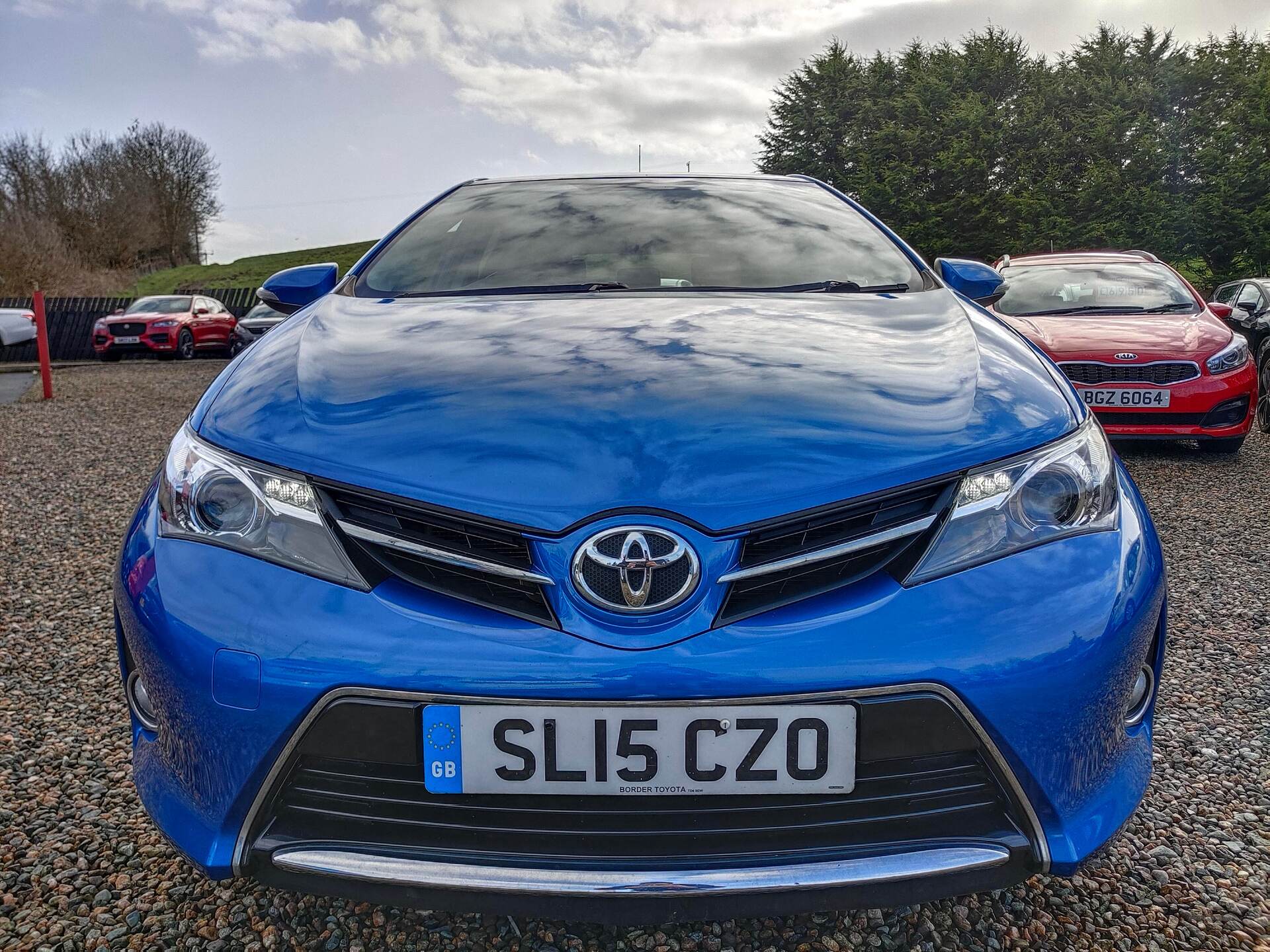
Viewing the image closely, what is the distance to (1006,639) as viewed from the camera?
1239mm

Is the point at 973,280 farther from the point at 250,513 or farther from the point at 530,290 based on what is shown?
the point at 250,513

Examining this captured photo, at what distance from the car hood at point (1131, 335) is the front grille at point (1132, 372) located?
5 centimetres

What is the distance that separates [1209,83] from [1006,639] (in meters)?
39.1

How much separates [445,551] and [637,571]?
0.26 m

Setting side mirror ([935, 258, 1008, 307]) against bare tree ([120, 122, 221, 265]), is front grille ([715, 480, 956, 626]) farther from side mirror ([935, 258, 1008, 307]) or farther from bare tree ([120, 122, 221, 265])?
bare tree ([120, 122, 221, 265])

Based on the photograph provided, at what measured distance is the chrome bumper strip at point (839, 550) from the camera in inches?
49.2

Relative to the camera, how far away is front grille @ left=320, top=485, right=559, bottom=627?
4.16ft

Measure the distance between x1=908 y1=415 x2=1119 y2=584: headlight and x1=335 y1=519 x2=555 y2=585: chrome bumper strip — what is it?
49 cm

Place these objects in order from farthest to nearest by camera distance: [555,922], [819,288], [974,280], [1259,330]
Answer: [1259,330]
[974,280]
[819,288]
[555,922]

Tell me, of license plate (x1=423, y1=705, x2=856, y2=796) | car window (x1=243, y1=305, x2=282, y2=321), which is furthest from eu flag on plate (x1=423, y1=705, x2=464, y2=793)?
car window (x1=243, y1=305, x2=282, y2=321)

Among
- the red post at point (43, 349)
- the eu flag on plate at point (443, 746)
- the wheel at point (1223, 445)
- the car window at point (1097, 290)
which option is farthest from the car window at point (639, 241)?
the red post at point (43, 349)

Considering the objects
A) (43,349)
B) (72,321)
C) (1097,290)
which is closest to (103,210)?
(72,321)

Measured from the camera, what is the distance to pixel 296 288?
2439 mm

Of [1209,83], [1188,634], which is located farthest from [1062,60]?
[1188,634]
